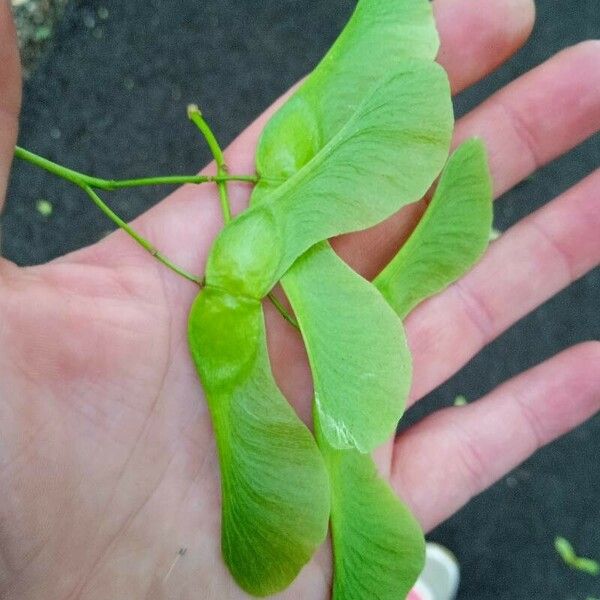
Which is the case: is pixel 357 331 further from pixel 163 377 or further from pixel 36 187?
pixel 36 187

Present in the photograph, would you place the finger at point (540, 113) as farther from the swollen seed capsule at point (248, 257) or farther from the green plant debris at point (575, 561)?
the green plant debris at point (575, 561)

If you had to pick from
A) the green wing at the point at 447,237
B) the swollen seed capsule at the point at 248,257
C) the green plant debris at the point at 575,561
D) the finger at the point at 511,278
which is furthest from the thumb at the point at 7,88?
the green plant debris at the point at 575,561

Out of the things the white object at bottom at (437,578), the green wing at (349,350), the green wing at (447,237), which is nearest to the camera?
the green wing at (349,350)

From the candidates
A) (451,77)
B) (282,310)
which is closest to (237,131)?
(451,77)

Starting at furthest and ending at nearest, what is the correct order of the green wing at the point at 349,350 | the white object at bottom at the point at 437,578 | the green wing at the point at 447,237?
the white object at bottom at the point at 437,578 < the green wing at the point at 447,237 < the green wing at the point at 349,350

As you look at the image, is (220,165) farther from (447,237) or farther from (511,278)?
(511,278)
